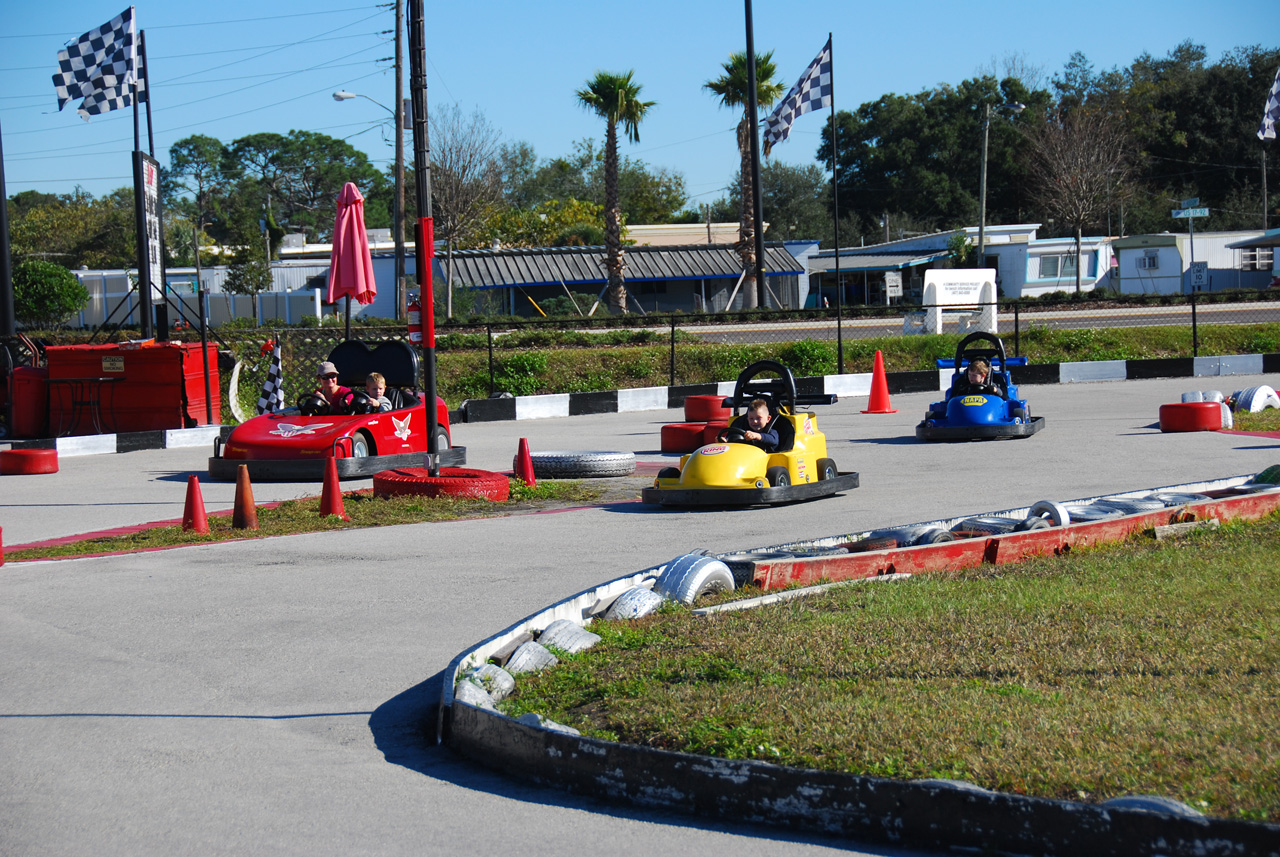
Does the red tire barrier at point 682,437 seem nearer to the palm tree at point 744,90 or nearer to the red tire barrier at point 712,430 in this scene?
the red tire barrier at point 712,430

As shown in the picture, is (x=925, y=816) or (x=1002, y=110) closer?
(x=925, y=816)

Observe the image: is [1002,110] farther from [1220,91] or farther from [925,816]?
[925,816]

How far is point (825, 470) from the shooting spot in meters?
9.79

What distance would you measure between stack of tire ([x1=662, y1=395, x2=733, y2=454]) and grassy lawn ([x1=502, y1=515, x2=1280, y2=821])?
21.8 ft

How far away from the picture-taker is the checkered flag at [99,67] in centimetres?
2036

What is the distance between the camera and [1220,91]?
63.3 metres

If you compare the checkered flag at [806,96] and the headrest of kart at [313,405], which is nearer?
the headrest of kart at [313,405]

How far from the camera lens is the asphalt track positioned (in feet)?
10.9

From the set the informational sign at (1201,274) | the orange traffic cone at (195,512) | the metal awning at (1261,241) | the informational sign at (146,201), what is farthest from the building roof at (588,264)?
the orange traffic cone at (195,512)

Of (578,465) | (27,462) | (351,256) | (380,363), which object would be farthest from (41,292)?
(578,465)

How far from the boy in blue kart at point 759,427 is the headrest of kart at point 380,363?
14.2 ft

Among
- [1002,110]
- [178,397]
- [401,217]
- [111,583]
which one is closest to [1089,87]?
[1002,110]

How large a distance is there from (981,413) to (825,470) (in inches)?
159

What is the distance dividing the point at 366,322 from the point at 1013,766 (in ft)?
80.5
